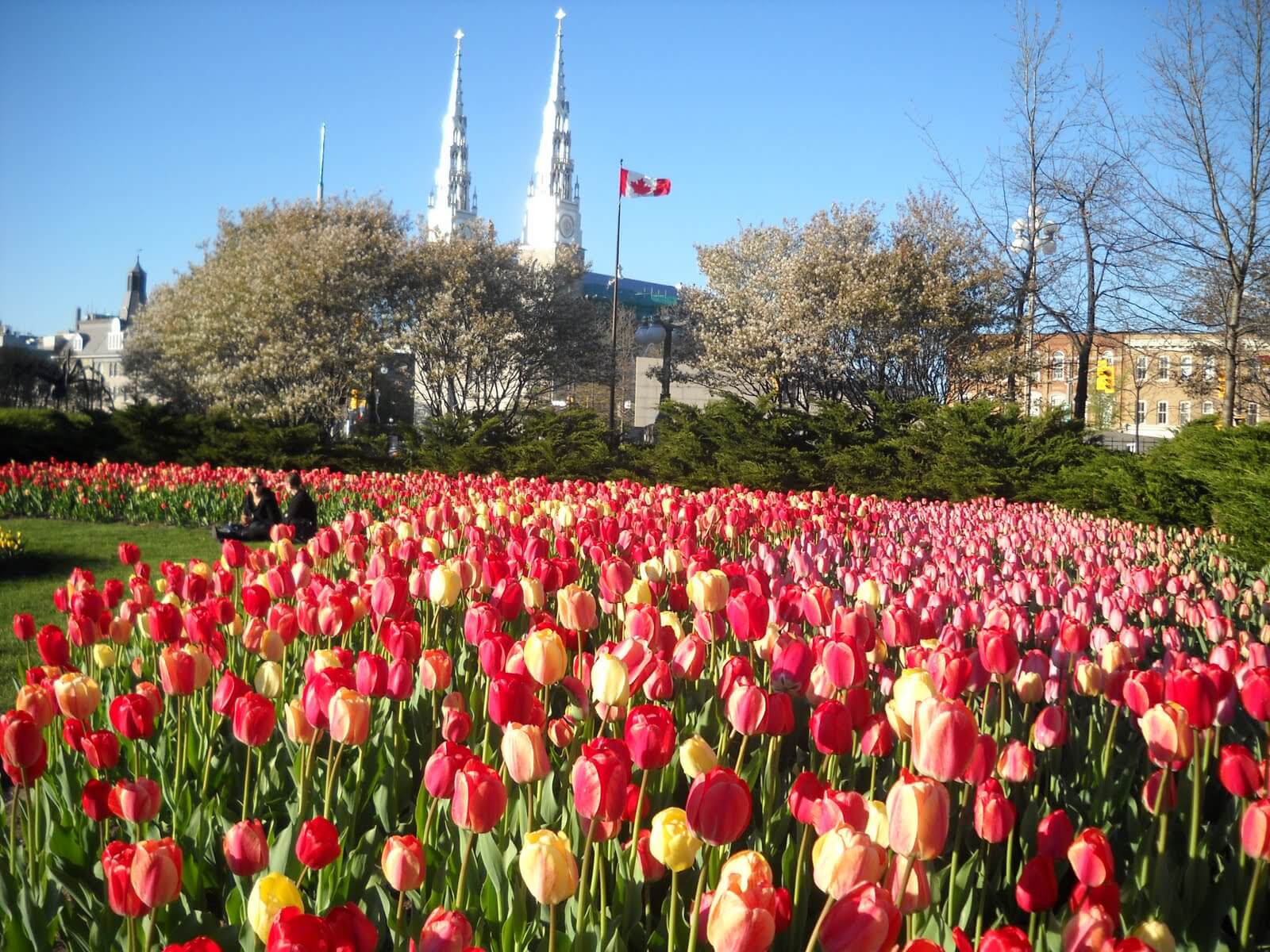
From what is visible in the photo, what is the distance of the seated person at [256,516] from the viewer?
11.8 metres

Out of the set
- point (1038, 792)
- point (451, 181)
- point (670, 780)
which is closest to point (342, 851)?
point (670, 780)

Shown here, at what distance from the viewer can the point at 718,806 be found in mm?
1573

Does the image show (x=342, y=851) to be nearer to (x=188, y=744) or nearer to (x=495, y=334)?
(x=188, y=744)

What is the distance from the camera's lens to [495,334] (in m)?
28.9

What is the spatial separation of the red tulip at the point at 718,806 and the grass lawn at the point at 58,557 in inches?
172

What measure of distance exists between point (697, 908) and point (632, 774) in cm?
98

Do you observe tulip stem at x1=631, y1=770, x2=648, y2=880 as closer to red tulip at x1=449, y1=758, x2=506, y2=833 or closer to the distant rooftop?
red tulip at x1=449, y1=758, x2=506, y2=833

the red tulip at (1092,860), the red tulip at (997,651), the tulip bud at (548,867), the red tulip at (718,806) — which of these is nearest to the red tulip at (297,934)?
the tulip bud at (548,867)

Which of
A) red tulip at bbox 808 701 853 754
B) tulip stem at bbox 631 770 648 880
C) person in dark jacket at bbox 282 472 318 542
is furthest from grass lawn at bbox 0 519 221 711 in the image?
red tulip at bbox 808 701 853 754

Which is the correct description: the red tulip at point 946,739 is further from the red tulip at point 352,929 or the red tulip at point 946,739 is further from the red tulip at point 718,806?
the red tulip at point 352,929

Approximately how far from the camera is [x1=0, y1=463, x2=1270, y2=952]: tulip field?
62.7 inches

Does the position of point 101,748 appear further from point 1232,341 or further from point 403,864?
point 1232,341

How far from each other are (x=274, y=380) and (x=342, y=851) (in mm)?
27506

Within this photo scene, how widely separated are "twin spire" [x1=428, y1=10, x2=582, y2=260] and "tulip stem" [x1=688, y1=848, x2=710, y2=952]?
118 m
